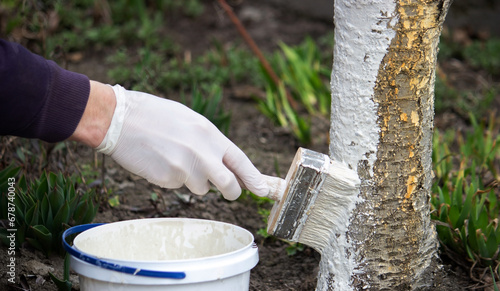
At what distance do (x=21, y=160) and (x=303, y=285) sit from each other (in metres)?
1.20

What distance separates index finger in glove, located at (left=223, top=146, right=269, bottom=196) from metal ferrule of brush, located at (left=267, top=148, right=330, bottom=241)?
0.07 meters

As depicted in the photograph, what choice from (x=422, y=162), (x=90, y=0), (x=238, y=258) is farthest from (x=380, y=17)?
(x=90, y=0)

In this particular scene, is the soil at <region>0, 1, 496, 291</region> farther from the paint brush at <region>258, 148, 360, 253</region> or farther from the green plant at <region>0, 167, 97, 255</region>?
the paint brush at <region>258, 148, 360, 253</region>

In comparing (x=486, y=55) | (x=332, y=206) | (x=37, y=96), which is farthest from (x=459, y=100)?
(x=37, y=96)

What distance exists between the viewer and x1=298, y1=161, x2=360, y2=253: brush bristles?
4.93 ft

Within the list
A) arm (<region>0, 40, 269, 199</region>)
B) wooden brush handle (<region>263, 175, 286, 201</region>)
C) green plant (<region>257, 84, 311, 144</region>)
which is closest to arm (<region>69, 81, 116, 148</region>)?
arm (<region>0, 40, 269, 199</region>)

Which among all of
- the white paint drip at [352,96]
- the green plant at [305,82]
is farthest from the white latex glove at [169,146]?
the green plant at [305,82]

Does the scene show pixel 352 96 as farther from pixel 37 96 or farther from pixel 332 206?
pixel 37 96

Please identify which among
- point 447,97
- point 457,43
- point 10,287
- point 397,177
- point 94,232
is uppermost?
point 457,43

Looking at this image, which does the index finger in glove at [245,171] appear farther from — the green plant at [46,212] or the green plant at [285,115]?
the green plant at [285,115]

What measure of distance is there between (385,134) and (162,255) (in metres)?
0.71

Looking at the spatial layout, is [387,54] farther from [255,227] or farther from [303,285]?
[255,227]

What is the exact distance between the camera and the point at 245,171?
1523 millimetres

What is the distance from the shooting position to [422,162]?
62.0 inches
